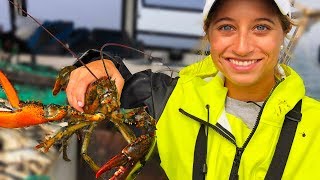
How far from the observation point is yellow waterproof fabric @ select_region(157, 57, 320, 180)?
4.08 feet

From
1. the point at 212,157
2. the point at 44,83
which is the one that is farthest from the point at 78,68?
the point at 44,83

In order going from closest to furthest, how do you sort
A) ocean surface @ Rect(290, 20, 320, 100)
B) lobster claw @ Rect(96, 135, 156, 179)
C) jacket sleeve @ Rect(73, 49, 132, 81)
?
1. lobster claw @ Rect(96, 135, 156, 179)
2. jacket sleeve @ Rect(73, 49, 132, 81)
3. ocean surface @ Rect(290, 20, 320, 100)

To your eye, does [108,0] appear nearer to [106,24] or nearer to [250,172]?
[106,24]

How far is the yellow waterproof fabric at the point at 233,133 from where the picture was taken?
4.08 ft

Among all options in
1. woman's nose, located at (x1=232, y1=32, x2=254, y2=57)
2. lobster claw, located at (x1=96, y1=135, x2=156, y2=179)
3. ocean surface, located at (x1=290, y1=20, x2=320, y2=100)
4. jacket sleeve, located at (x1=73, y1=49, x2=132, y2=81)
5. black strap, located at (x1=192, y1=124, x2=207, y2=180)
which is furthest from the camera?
ocean surface, located at (x1=290, y1=20, x2=320, y2=100)

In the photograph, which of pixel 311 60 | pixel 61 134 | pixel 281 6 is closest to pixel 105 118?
pixel 61 134

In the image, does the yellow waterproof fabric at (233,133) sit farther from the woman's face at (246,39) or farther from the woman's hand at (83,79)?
the woman's hand at (83,79)

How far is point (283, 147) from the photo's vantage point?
4.07 ft

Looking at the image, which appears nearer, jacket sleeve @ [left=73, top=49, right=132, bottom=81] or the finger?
the finger

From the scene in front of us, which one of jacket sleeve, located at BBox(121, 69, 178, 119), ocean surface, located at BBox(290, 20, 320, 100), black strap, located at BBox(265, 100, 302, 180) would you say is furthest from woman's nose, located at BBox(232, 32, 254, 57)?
ocean surface, located at BBox(290, 20, 320, 100)

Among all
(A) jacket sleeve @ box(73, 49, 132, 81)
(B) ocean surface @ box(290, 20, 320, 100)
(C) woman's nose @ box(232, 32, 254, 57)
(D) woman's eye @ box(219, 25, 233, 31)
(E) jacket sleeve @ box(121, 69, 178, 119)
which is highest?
(D) woman's eye @ box(219, 25, 233, 31)

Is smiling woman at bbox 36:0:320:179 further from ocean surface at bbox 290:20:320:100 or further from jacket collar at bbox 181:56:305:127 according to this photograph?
ocean surface at bbox 290:20:320:100

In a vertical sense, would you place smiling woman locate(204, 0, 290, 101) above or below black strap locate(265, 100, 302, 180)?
above

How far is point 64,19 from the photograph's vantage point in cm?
482
